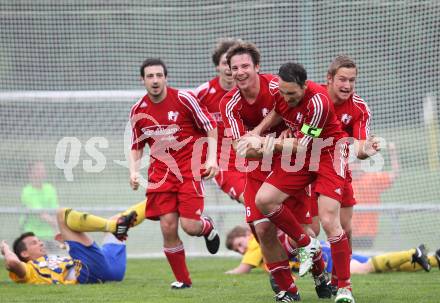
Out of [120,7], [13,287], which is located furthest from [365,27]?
[13,287]

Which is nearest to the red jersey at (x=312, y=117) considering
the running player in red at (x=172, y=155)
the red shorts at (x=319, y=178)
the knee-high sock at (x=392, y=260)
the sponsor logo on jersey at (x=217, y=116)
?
the red shorts at (x=319, y=178)

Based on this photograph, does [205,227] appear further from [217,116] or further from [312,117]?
[312,117]

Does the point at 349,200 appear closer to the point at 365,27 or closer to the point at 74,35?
the point at 365,27

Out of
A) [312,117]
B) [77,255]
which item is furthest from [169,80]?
[312,117]

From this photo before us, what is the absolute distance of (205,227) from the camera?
829 cm

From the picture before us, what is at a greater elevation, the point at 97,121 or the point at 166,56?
the point at 166,56

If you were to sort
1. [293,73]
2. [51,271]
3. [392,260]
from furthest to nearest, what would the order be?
[392,260] → [51,271] → [293,73]

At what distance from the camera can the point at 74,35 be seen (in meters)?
12.3

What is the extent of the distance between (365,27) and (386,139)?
1.62 meters

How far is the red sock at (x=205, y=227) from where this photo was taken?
27.1ft

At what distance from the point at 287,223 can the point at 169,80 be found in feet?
20.9

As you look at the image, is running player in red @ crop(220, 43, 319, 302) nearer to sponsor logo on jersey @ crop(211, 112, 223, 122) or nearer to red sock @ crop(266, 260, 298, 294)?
red sock @ crop(266, 260, 298, 294)

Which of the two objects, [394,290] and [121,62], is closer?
[394,290]

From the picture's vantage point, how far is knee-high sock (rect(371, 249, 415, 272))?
9.05 meters
